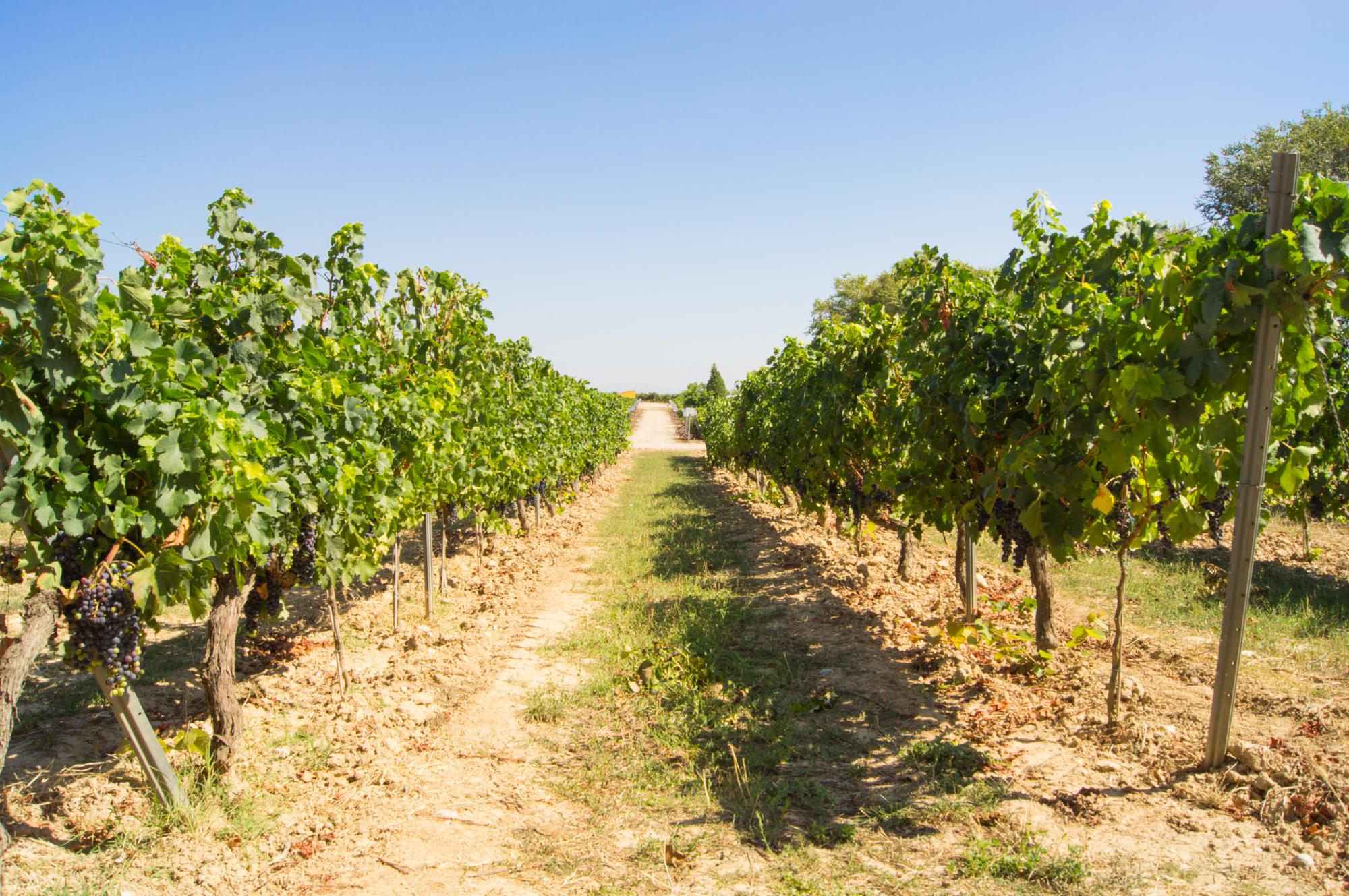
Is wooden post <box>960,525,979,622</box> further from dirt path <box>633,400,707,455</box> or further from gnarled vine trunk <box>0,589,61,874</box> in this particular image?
dirt path <box>633,400,707,455</box>

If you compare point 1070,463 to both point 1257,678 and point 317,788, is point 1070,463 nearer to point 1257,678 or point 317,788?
point 1257,678

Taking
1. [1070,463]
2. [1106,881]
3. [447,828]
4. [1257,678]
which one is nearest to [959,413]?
[1070,463]

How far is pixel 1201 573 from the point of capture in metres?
8.46

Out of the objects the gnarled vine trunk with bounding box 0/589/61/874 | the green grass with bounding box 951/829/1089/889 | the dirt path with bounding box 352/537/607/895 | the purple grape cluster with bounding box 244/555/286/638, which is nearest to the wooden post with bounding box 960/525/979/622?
the green grass with bounding box 951/829/1089/889

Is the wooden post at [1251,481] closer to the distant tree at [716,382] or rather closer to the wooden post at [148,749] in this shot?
the wooden post at [148,749]

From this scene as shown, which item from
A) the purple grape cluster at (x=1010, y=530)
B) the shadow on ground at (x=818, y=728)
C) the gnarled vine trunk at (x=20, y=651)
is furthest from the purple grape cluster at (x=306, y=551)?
the purple grape cluster at (x=1010, y=530)

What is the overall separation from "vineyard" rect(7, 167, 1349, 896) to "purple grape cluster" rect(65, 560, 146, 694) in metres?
0.02

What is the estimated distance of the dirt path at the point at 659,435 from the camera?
40062 mm

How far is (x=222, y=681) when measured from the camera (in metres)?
4.26

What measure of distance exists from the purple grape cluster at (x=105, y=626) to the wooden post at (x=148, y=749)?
0.76 ft

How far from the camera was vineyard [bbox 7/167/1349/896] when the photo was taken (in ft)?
10.2

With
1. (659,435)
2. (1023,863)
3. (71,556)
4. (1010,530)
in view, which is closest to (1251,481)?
(1010,530)

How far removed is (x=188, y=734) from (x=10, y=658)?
1.36 m

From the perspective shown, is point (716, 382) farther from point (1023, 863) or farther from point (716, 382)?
point (1023, 863)
